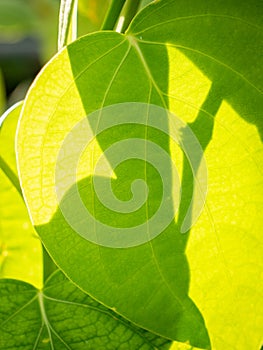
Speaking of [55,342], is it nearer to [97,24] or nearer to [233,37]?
[233,37]

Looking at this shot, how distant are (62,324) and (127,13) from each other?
0.76 feet

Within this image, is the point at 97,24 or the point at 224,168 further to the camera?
the point at 97,24

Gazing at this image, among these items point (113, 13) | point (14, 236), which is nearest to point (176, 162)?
point (113, 13)

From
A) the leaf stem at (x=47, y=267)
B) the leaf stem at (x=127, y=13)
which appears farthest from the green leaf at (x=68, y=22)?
the leaf stem at (x=47, y=267)

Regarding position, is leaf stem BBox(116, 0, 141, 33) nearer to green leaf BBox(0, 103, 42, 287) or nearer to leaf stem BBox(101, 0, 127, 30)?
leaf stem BBox(101, 0, 127, 30)

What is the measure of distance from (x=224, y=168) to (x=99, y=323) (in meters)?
0.15

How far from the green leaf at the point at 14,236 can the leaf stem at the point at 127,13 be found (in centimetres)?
14

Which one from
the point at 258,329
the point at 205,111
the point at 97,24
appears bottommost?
the point at 258,329

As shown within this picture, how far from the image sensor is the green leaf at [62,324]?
1.80 feet

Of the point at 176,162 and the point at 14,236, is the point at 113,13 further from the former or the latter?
the point at 14,236

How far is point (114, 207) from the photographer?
49 centimetres

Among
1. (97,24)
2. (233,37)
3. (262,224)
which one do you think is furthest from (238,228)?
(97,24)

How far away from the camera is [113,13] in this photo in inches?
21.2

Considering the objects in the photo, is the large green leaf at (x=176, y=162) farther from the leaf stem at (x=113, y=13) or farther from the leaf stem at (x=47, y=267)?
the leaf stem at (x=47, y=267)
